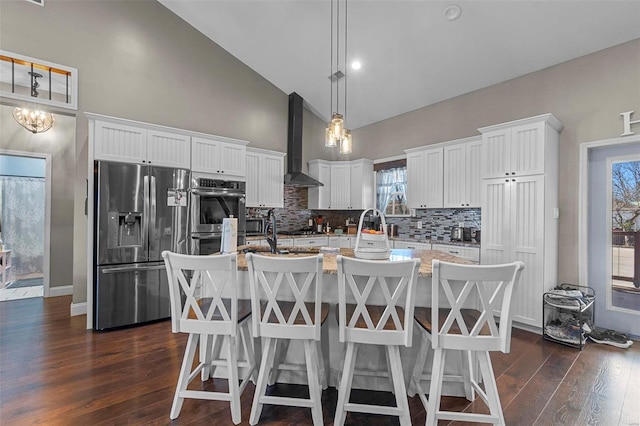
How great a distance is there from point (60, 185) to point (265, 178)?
10.6 ft

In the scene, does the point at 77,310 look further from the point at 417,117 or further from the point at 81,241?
the point at 417,117

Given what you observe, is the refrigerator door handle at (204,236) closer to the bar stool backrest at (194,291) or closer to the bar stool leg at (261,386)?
the bar stool backrest at (194,291)

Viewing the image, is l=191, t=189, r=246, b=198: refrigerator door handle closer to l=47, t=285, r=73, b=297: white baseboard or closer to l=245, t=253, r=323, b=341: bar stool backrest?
l=245, t=253, r=323, b=341: bar stool backrest

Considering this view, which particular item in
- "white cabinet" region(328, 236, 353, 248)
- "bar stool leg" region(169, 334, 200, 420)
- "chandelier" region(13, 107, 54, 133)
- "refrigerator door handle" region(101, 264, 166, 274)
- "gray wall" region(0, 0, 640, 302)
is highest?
"gray wall" region(0, 0, 640, 302)

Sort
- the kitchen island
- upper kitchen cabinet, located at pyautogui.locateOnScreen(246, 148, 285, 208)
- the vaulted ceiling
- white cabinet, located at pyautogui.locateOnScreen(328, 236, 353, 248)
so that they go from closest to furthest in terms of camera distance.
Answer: the kitchen island, the vaulted ceiling, upper kitchen cabinet, located at pyautogui.locateOnScreen(246, 148, 285, 208), white cabinet, located at pyautogui.locateOnScreen(328, 236, 353, 248)

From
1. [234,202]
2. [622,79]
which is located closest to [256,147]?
[234,202]

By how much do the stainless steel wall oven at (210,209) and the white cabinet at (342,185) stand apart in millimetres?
Answer: 1877

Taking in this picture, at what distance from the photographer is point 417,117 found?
5.17m

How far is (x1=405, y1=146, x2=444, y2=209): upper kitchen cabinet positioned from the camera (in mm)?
4590

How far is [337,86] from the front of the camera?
5.14 m

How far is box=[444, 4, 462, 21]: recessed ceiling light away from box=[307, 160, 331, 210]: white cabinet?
311cm

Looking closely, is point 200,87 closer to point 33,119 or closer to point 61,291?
point 33,119

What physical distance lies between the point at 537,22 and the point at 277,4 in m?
3.00

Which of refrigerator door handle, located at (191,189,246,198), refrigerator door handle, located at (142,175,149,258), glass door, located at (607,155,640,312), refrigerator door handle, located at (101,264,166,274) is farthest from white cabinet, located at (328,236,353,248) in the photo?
glass door, located at (607,155,640,312)
